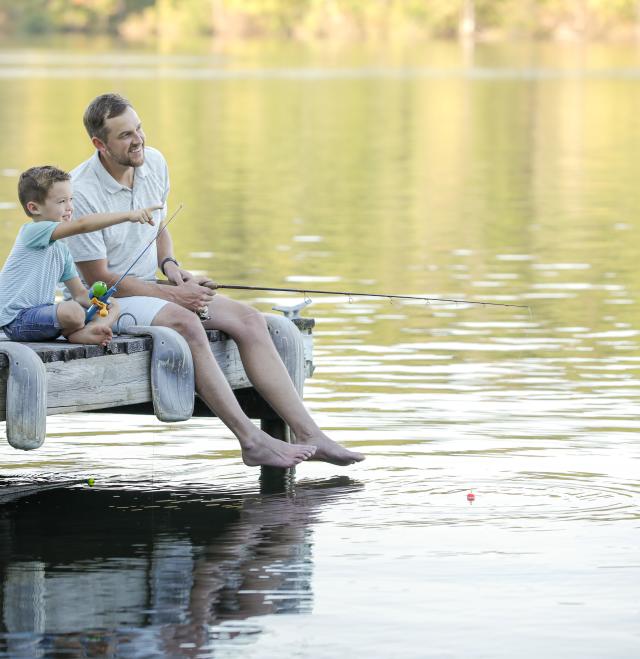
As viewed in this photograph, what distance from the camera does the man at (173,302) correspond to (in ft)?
25.1

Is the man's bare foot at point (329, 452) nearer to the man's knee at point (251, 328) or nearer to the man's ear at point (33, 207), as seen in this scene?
the man's knee at point (251, 328)

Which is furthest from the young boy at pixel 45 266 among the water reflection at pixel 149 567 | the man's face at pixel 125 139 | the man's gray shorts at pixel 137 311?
the water reflection at pixel 149 567

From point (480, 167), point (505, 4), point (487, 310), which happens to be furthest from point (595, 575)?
point (505, 4)

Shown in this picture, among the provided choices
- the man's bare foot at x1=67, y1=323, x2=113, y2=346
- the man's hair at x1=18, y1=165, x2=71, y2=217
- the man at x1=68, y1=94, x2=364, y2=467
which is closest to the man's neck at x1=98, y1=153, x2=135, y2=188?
the man at x1=68, y1=94, x2=364, y2=467

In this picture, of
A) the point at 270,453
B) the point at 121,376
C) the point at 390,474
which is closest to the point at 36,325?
the point at 121,376

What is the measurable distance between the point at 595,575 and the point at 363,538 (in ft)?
2.77

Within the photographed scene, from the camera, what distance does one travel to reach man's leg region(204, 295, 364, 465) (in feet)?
25.5

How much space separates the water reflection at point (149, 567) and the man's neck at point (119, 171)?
3.89 feet

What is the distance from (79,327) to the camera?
23.9 feet

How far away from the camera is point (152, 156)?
27.0ft

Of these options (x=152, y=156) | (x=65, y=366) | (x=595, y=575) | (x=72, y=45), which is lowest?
(x=595, y=575)

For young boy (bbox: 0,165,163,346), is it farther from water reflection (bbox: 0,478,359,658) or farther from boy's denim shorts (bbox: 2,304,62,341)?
water reflection (bbox: 0,478,359,658)

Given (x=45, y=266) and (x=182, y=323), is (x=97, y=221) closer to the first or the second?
(x=45, y=266)

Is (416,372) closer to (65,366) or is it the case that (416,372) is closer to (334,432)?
(334,432)
